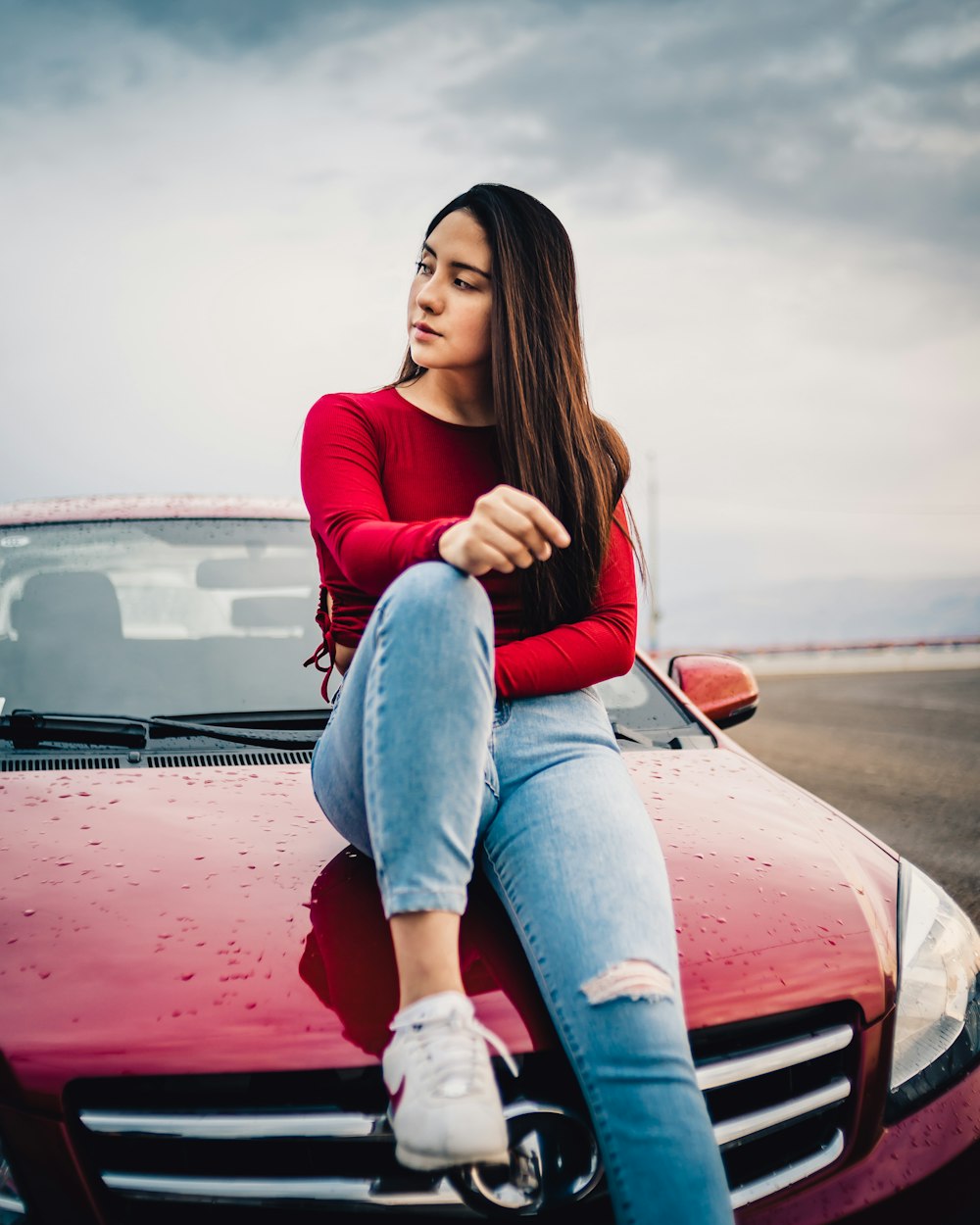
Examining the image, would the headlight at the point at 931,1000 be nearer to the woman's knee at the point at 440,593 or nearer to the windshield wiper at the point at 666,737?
the windshield wiper at the point at 666,737

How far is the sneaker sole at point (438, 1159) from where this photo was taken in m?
1.07

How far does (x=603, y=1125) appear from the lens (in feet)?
3.83

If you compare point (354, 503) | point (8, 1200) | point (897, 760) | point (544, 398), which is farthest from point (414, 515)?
point (897, 760)

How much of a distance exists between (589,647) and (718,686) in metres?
1.04

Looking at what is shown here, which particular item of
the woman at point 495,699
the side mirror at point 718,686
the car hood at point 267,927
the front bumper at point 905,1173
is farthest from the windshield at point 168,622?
the front bumper at point 905,1173

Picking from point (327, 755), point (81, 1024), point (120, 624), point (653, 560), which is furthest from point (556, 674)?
point (653, 560)

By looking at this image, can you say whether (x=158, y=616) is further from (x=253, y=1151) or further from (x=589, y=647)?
(x=253, y=1151)

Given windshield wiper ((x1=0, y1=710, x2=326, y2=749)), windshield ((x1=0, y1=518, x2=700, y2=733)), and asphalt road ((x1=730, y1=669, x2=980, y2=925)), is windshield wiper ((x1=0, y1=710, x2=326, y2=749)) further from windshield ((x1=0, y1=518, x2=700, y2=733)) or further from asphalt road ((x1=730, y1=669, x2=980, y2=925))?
asphalt road ((x1=730, y1=669, x2=980, y2=925))

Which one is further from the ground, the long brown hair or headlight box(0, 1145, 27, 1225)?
the long brown hair

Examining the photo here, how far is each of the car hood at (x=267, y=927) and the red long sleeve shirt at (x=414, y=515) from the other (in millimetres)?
339

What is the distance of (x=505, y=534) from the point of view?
1.31 metres

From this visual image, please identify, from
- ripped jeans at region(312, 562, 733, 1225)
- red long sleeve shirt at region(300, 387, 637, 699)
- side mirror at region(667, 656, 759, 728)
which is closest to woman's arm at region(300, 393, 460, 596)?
red long sleeve shirt at region(300, 387, 637, 699)

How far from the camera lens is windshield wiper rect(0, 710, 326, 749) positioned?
1991 mm

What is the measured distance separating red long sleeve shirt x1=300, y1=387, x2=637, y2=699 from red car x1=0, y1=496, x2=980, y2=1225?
34cm
